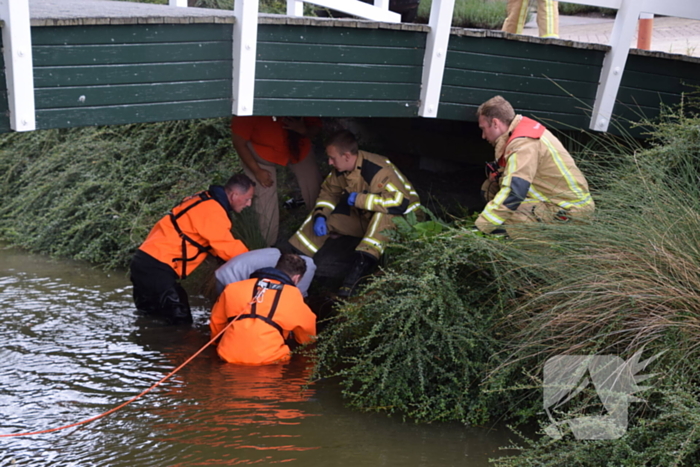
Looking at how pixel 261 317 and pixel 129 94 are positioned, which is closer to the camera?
pixel 129 94

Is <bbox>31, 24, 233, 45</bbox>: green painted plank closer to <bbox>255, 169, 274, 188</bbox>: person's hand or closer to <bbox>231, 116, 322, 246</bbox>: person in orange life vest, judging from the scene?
<bbox>231, 116, 322, 246</bbox>: person in orange life vest

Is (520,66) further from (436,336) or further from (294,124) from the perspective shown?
(436,336)

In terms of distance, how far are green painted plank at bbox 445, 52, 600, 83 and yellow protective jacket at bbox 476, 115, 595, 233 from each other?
2.57ft

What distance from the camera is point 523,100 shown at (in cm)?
636

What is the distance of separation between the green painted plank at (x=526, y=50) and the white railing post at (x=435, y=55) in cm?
15

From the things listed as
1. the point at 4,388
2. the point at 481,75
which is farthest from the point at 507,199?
the point at 4,388

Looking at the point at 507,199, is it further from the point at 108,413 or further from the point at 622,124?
the point at 108,413

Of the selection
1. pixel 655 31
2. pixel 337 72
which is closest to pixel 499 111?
pixel 337 72

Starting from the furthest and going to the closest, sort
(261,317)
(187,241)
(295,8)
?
(295,8), (187,241), (261,317)

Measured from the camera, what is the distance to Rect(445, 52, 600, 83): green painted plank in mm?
6066

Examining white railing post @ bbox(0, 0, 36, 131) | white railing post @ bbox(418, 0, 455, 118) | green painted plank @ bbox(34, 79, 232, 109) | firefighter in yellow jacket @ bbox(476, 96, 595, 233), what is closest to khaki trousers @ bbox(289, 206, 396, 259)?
white railing post @ bbox(418, 0, 455, 118)

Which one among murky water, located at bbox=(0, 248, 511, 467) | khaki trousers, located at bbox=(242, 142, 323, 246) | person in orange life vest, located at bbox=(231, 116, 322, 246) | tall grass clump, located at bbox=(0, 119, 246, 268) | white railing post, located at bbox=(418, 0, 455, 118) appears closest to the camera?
murky water, located at bbox=(0, 248, 511, 467)

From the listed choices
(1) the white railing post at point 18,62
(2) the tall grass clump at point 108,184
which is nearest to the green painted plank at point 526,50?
(1) the white railing post at point 18,62

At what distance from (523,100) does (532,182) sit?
3.59 feet
